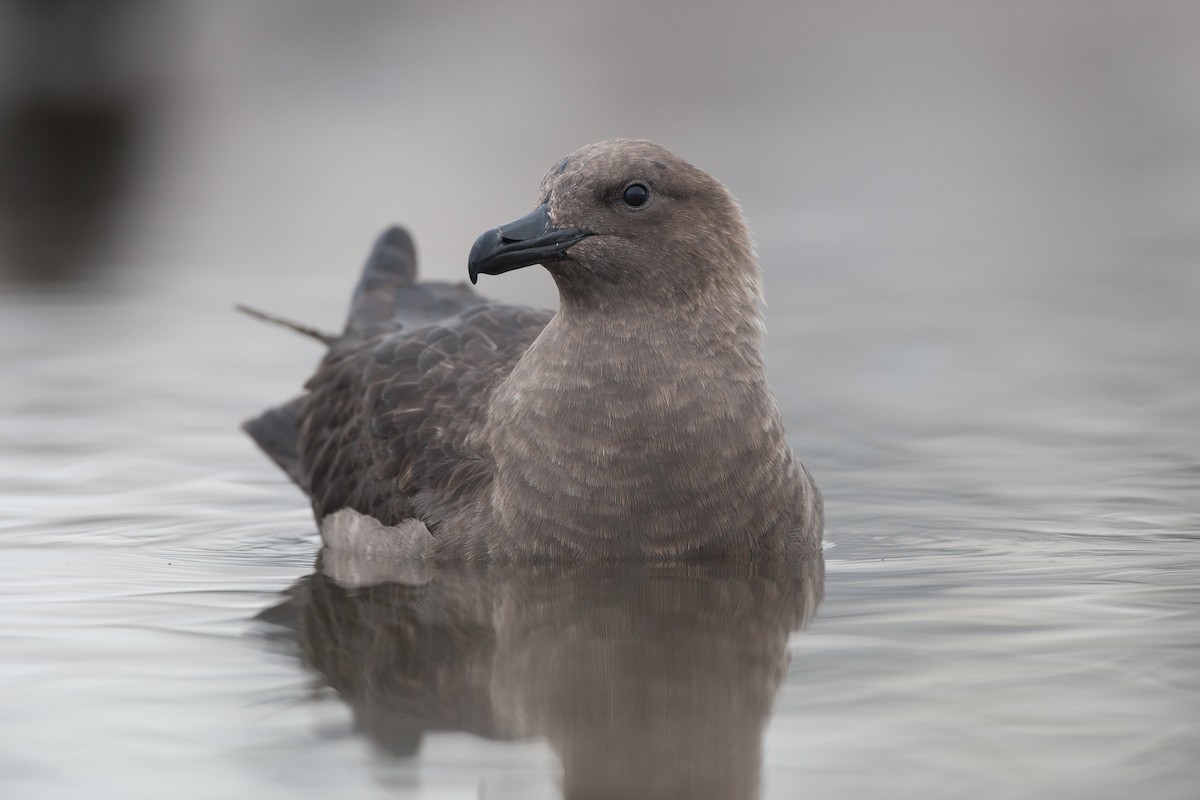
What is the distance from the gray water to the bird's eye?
120 centimetres

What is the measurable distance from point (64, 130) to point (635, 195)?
14.6 metres

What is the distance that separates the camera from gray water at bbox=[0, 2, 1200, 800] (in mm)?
4074

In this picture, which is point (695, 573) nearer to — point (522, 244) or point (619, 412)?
point (619, 412)

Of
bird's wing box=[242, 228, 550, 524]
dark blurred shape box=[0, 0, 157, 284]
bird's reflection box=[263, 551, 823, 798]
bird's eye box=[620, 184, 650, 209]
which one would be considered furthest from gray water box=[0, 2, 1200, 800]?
bird's eye box=[620, 184, 650, 209]

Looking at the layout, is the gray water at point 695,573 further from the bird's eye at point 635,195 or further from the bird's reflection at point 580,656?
the bird's eye at point 635,195

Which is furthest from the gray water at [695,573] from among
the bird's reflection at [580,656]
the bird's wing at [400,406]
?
the bird's wing at [400,406]

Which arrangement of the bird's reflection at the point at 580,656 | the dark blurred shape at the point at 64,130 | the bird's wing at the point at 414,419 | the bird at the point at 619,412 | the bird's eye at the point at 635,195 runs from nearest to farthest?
the bird's reflection at the point at 580,656 → the bird at the point at 619,412 → the bird's eye at the point at 635,195 → the bird's wing at the point at 414,419 → the dark blurred shape at the point at 64,130

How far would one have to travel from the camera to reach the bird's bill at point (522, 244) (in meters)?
5.67

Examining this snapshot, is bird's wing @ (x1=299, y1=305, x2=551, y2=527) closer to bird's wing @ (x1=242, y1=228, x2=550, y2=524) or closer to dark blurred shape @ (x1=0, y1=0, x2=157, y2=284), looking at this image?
bird's wing @ (x1=242, y1=228, x2=550, y2=524)

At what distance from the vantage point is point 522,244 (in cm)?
569

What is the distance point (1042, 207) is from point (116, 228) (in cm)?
707

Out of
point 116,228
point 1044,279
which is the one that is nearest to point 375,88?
point 116,228

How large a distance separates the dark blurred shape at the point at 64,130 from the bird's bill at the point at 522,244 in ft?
22.9

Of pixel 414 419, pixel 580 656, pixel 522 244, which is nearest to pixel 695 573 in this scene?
pixel 580 656
